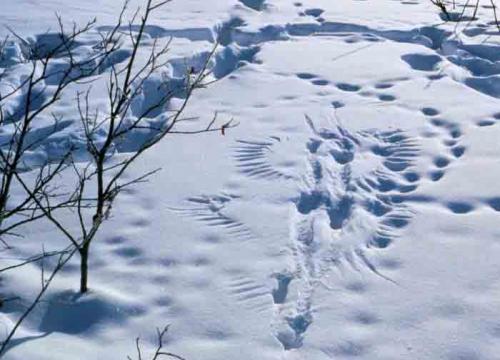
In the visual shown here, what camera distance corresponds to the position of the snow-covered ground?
9.19 ft

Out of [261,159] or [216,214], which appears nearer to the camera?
[216,214]

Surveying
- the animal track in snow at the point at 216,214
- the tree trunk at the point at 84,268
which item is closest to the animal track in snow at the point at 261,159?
the animal track in snow at the point at 216,214

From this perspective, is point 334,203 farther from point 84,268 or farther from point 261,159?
point 84,268

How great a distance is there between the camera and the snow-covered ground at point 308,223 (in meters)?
2.80

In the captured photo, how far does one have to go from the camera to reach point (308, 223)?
11.5 feet

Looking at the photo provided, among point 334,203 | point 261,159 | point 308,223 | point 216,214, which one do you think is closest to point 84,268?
point 216,214

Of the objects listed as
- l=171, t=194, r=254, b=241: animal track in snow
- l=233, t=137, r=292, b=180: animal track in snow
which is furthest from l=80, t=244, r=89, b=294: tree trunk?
l=233, t=137, r=292, b=180: animal track in snow

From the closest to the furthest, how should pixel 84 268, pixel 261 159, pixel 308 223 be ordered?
pixel 84 268 → pixel 308 223 → pixel 261 159

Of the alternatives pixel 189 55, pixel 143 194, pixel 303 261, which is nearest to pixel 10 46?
pixel 189 55

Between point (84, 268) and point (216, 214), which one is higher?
point (84, 268)

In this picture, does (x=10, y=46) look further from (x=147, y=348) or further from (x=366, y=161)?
(x=147, y=348)

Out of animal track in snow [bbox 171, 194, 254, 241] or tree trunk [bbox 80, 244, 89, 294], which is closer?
tree trunk [bbox 80, 244, 89, 294]

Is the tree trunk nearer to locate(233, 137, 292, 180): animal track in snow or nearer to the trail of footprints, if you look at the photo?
the trail of footprints

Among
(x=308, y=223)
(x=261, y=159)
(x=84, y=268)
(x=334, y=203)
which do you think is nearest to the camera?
(x=84, y=268)
